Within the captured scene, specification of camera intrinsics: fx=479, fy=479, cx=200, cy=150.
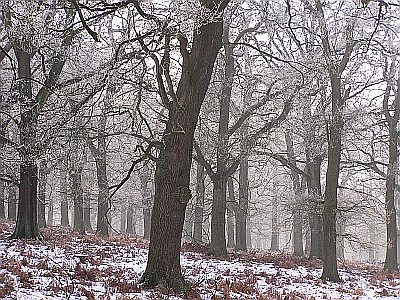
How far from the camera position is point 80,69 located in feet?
51.9

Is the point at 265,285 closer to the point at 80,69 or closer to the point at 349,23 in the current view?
the point at 349,23

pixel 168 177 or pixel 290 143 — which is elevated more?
pixel 290 143

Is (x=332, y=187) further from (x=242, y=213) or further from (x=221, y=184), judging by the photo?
(x=242, y=213)

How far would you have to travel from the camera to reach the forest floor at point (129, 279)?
→ 7.77 meters

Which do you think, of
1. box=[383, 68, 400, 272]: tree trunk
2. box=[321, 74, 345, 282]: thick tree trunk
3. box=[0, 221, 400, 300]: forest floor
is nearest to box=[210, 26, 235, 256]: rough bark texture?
box=[0, 221, 400, 300]: forest floor

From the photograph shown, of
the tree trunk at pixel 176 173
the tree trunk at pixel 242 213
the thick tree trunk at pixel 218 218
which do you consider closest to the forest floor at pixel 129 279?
the tree trunk at pixel 176 173

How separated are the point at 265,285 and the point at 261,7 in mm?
9517

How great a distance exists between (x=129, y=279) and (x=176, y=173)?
2.33 meters

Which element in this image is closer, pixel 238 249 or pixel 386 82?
pixel 386 82

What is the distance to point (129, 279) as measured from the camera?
30.8 ft

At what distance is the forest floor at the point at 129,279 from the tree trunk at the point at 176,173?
556 mm

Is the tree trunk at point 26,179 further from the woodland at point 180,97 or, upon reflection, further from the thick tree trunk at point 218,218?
the thick tree trunk at point 218,218

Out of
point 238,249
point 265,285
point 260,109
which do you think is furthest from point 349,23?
point 238,249

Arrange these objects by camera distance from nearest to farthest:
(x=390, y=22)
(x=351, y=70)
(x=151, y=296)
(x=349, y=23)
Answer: (x=151, y=296) → (x=349, y=23) → (x=390, y=22) → (x=351, y=70)
